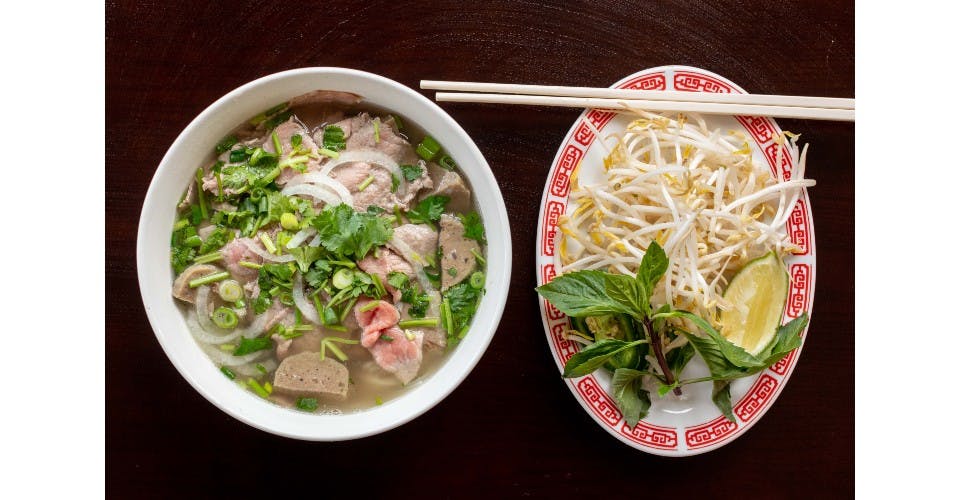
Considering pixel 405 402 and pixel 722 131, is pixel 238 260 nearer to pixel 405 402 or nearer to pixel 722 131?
pixel 405 402

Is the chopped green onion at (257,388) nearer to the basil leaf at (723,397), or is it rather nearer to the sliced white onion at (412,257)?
the sliced white onion at (412,257)

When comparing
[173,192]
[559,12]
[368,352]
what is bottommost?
[368,352]

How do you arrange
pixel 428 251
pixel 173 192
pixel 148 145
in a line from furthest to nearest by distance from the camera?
1. pixel 148 145
2. pixel 428 251
3. pixel 173 192

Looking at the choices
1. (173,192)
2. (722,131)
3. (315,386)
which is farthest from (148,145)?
(722,131)

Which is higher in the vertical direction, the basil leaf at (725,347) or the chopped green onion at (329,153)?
the chopped green onion at (329,153)

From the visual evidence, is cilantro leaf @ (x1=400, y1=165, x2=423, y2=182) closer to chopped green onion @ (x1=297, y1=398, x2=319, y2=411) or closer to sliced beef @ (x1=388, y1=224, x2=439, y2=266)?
sliced beef @ (x1=388, y1=224, x2=439, y2=266)

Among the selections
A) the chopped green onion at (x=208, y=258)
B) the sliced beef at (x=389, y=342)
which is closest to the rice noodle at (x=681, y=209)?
the sliced beef at (x=389, y=342)

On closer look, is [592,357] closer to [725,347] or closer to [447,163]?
[725,347]
